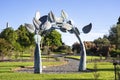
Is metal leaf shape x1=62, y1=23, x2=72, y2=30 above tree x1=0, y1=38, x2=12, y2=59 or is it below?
above

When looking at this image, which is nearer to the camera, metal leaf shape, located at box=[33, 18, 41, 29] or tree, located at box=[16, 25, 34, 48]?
metal leaf shape, located at box=[33, 18, 41, 29]

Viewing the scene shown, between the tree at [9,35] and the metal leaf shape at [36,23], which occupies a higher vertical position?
the tree at [9,35]

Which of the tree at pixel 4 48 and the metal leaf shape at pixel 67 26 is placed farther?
the tree at pixel 4 48

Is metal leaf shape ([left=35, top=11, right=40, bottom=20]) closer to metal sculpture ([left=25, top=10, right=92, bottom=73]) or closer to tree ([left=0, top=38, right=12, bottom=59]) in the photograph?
metal sculpture ([left=25, top=10, right=92, bottom=73])

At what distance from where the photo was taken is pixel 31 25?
101 feet

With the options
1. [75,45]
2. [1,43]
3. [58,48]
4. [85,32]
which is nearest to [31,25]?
[85,32]

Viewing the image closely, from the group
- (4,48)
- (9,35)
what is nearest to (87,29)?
(4,48)

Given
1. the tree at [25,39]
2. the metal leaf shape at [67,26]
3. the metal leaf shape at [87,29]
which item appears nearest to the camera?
the metal leaf shape at [67,26]

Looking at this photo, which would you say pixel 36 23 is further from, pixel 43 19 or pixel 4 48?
pixel 4 48

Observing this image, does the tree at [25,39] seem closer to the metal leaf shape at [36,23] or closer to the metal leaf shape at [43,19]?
the metal leaf shape at [43,19]

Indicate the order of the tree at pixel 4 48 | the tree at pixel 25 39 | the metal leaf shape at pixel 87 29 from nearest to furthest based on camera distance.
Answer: the metal leaf shape at pixel 87 29, the tree at pixel 4 48, the tree at pixel 25 39

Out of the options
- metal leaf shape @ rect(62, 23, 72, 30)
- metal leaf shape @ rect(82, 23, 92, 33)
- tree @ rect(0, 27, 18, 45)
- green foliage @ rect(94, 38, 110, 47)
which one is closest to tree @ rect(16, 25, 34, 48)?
tree @ rect(0, 27, 18, 45)

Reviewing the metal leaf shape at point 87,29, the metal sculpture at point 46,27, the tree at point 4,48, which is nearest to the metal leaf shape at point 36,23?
the metal sculpture at point 46,27

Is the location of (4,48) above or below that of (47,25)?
below
